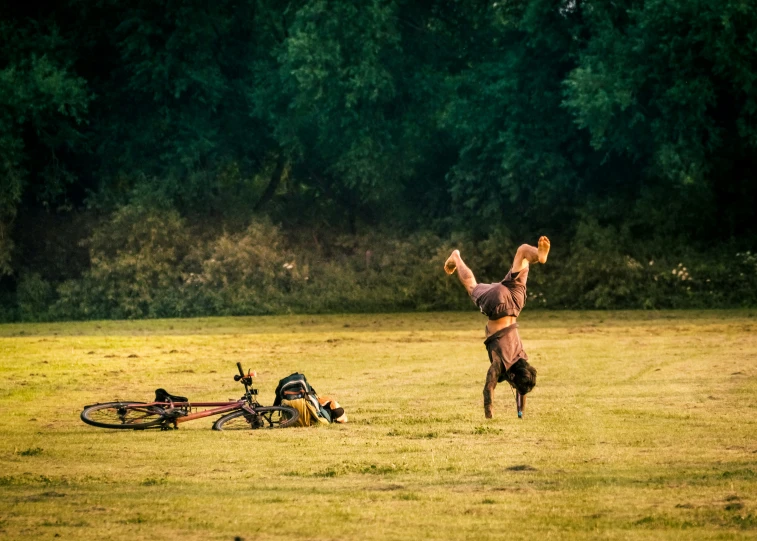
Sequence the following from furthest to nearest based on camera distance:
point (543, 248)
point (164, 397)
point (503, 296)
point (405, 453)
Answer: point (164, 397), point (503, 296), point (543, 248), point (405, 453)

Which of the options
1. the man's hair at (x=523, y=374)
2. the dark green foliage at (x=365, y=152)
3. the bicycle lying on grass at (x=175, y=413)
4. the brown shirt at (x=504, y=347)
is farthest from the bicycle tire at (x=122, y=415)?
the dark green foliage at (x=365, y=152)

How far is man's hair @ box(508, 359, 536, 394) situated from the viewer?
45.1 ft

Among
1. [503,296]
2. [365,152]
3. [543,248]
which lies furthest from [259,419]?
[365,152]

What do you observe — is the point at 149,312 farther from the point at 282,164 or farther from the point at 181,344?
the point at 181,344

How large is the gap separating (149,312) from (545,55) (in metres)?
14.0

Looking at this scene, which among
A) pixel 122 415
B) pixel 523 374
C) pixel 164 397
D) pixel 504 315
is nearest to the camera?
pixel 504 315

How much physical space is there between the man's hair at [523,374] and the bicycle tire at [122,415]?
349 centimetres

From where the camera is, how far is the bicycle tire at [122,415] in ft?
46.3

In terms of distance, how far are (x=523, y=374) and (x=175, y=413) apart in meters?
3.47

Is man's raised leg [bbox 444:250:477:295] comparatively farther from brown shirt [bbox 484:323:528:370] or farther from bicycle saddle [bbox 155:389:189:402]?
bicycle saddle [bbox 155:389:189:402]

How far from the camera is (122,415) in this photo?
14.3 meters

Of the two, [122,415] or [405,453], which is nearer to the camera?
[405,453]

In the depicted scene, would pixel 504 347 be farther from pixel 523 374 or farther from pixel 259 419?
pixel 259 419

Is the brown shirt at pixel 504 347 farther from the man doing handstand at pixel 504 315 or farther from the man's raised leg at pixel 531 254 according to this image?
the man's raised leg at pixel 531 254
